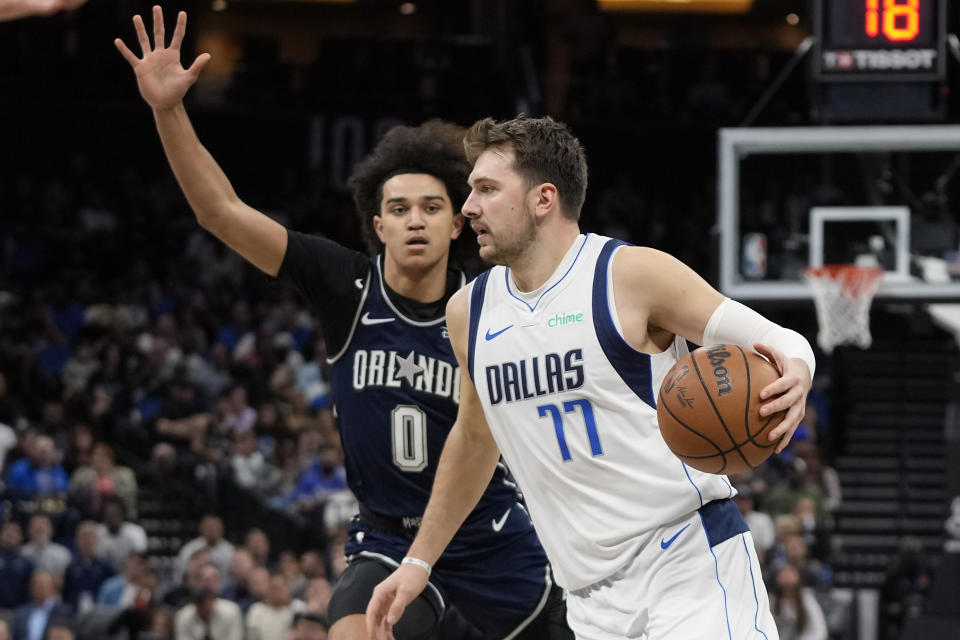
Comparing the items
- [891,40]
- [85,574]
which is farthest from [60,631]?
[891,40]

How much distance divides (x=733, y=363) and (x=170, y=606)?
957cm

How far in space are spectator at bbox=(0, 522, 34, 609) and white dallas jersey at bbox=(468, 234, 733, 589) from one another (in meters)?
9.61

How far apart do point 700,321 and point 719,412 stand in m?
0.31

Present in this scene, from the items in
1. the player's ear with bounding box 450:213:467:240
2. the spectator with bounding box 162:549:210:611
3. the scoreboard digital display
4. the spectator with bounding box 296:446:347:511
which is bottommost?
the spectator with bounding box 162:549:210:611

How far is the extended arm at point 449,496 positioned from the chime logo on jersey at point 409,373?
0.97ft

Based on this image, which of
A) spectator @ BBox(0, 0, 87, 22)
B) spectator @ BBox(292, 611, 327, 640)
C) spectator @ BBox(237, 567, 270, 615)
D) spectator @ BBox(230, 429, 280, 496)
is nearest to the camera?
A: spectator @ BBox(0, 0, 87, 22)

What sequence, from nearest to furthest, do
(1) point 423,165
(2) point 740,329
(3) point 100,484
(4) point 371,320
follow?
(2) point 740,329
(4) point 371,320
(1) point 423,165
(3) point 100,484

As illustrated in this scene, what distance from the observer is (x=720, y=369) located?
388cm

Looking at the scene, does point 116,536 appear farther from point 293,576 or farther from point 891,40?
point 891,40

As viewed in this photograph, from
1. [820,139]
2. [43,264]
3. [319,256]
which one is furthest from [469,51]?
[319,256]

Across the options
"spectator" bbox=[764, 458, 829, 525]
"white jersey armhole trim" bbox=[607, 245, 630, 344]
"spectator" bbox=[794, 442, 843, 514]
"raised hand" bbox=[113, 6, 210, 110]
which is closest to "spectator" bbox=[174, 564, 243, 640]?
"spectator" bbox=[764, 458, 829, 525]

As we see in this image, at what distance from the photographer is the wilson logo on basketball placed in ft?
12.6

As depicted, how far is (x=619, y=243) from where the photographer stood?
14.3 ft

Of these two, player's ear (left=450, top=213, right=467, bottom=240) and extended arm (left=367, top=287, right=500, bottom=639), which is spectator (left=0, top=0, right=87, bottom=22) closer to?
extended arm (left=367, top=287, right=500, bottom=639)
